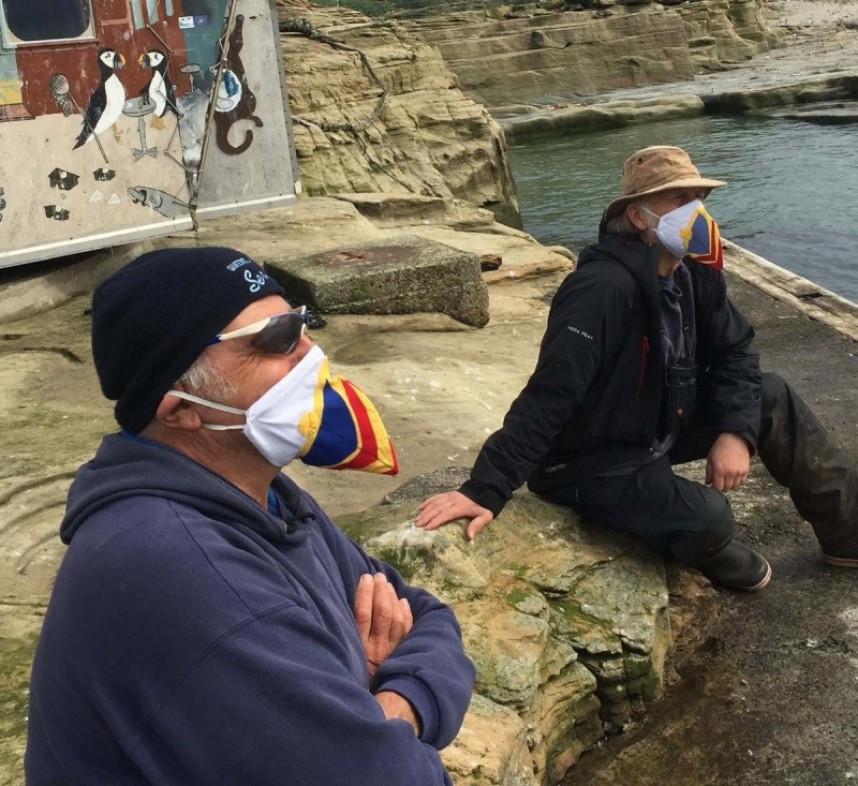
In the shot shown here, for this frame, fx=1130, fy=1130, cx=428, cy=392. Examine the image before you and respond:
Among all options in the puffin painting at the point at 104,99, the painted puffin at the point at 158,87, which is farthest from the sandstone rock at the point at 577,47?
the puffin painting at the point at 104,99

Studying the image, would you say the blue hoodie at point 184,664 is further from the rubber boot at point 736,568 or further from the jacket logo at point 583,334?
the rubber boot at point 736,568

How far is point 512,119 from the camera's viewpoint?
2800 centimetres

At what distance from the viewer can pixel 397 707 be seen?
1.83m

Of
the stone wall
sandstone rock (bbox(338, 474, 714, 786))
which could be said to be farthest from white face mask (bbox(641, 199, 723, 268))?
the stone wall

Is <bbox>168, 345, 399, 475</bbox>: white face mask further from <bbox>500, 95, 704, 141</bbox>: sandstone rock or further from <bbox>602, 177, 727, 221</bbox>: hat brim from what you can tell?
<bbox>500, 95, 704, 141</bbox>: sandstone rock

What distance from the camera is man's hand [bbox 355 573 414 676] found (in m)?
2.01

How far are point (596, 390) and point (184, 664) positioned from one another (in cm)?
247

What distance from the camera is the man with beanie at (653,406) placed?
12.1 ft

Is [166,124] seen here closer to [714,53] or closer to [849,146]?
[849,146]

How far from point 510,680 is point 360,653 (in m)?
1.27

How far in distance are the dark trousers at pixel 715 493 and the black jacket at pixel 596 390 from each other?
10cm

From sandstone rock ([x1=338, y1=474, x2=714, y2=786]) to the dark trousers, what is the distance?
5.0 inches

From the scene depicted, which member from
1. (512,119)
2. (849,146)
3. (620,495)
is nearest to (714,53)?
(512,119)

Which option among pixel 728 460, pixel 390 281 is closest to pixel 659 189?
pixel 728 460
